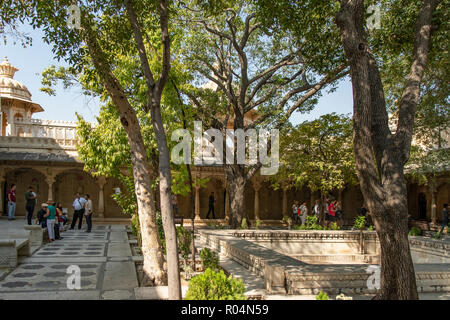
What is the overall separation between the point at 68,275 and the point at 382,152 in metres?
6.63

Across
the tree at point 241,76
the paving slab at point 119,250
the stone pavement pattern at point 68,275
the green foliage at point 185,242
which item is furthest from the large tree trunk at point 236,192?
the green foliage at point 185,242

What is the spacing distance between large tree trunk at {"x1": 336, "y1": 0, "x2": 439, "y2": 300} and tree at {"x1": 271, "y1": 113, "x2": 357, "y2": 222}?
37.6 ft

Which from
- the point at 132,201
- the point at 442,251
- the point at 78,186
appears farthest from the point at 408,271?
the point at 78,186

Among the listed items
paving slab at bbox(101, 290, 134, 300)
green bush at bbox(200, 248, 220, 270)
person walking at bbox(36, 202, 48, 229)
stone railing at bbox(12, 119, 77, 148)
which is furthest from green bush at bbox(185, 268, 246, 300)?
stone railing at bbox(12, 119, 77, 148)

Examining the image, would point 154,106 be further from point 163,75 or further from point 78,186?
point 78,186

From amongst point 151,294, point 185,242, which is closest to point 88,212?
point 185,242

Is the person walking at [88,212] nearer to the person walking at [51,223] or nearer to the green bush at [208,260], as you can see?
the person walking at [51,223]

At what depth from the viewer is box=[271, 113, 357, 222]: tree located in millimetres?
17922

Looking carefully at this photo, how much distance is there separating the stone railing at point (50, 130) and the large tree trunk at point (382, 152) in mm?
19002

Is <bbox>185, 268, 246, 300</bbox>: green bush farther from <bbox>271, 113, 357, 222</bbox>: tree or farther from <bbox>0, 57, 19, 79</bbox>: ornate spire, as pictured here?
<bbox>0, 57, 19, 79</bbox>: ornate spire

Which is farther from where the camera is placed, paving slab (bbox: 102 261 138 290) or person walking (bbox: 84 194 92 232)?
person walking (bbox: 84 194 92 232)

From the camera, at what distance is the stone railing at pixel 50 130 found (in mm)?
21922

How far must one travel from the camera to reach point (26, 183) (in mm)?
22984

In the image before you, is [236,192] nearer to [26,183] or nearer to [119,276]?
[119,276]
